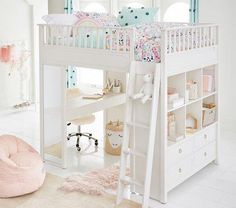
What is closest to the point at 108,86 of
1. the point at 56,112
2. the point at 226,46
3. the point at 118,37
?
the point at 56,112

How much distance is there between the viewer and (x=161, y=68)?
10.8 feet

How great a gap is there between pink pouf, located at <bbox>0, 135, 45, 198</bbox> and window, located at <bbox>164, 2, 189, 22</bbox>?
134 inches

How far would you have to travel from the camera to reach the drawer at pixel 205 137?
3.97 meters

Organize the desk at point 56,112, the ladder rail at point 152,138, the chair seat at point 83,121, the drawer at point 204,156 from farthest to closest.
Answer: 1. the chair seat at point 83,121
2. the desk at point 56,112
3. the drawer at point 204,156
4. the ladder rail at point 152,138

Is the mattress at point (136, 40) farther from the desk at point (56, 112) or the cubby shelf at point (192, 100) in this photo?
the desk at point (56, 112)

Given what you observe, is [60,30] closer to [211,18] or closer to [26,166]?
[26,166]

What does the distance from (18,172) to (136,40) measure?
1502 mm

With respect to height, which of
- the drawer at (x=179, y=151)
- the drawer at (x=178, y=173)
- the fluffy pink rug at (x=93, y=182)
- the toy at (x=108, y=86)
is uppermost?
the toy at (x=108, y=86)

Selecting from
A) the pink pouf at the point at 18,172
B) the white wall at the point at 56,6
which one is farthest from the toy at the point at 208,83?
the white wall at the point at 56,6

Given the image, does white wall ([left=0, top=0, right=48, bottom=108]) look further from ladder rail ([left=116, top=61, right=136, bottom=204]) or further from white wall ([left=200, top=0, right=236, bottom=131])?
ladder rail ([left=116, top=61, right=136, bottom=204])

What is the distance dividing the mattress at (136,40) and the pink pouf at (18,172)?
3.84 feet

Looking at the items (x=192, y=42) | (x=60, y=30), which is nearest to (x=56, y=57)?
(x=60, y=30)

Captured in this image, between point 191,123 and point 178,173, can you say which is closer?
point 178,173

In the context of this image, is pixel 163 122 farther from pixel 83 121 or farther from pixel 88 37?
pixel 83 121
